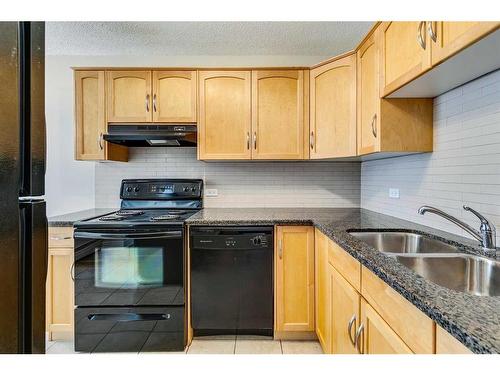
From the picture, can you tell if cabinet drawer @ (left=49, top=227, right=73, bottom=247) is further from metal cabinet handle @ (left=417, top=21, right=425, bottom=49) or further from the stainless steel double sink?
metal cabinet handle @ (left=417, top=21, right=425, bottom=49)

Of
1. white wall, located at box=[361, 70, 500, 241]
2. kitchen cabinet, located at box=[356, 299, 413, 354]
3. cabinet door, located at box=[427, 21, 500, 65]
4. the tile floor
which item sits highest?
cabinet door, located at box=[427, 21, 500, 65]

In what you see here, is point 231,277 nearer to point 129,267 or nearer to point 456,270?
point 129,267

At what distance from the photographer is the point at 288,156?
100 inches

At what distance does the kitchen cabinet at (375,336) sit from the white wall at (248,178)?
5.51 feet

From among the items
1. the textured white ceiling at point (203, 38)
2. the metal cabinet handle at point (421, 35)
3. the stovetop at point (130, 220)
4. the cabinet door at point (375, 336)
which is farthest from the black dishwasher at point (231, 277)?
the textured white ceiling at point (203, 38)

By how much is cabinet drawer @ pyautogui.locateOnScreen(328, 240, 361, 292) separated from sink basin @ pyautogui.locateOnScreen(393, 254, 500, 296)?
180 mm

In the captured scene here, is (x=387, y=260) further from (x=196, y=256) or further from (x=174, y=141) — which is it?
(x=174, y=141)

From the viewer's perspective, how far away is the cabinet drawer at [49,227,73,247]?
2.12 metres

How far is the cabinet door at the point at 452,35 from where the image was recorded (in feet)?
3.17

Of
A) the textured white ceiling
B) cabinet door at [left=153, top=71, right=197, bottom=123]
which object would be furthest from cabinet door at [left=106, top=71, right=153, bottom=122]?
the textured white ceiling

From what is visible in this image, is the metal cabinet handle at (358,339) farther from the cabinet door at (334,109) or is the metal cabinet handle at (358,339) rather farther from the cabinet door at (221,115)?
the cabinet door at (221,115)

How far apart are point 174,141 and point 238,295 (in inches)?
52.8

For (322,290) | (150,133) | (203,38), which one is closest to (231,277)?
(322,290)

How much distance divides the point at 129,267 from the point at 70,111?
5.57 feet
